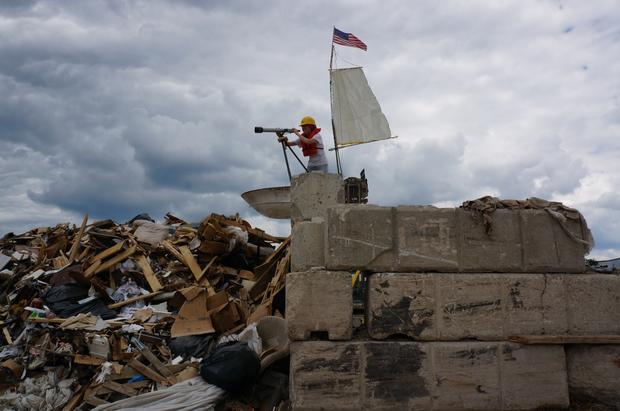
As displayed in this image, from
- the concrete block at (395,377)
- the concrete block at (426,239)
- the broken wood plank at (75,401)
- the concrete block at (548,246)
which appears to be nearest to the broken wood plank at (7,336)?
the broken wood plank at (75,401)

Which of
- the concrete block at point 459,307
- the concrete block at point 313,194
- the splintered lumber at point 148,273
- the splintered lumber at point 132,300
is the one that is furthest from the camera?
the splintered lumber at point 148,273

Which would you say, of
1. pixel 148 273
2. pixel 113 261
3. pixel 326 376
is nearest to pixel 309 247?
pixel 326 376

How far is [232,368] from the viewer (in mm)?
4895

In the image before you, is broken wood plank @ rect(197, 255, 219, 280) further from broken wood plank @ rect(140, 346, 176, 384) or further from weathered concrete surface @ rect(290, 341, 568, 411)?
weathered concrete surface @ rect(290, 341, 568, 411)

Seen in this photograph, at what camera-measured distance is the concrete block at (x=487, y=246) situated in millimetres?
4703

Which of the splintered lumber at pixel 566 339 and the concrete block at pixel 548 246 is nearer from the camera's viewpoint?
the splintered lumber at pixel 566 339

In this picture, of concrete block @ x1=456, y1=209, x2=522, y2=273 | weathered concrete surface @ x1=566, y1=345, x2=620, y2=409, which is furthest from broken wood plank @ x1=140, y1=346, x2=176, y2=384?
weathered concrete surface @ x1=566, y1=345, x2=620, y2=409

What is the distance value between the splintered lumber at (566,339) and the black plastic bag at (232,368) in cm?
253

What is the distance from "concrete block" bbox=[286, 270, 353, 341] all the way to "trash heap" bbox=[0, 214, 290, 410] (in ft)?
2.84

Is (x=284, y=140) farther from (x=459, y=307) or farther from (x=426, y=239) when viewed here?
(x=459, y=307)

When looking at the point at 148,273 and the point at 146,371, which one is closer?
the point at 146,371

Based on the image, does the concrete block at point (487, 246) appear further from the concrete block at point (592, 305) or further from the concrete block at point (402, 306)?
the concrete block at point (592, 305)

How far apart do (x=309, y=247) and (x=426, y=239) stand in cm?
114

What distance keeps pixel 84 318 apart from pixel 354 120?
1095 centimetres
